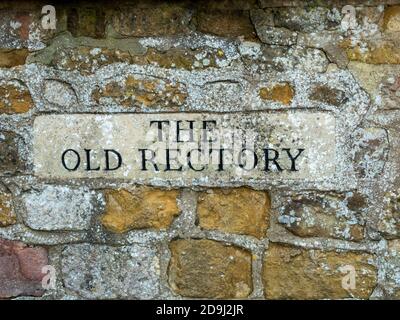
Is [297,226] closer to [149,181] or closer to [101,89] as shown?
[149,181]

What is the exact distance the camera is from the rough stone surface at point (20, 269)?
238 cm

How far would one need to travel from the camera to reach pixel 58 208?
2354 millimetres

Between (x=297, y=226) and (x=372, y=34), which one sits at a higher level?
(x=372, y=34)

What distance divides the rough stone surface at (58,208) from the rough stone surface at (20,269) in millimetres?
109

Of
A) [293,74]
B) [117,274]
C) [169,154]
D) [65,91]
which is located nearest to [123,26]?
[65,91]

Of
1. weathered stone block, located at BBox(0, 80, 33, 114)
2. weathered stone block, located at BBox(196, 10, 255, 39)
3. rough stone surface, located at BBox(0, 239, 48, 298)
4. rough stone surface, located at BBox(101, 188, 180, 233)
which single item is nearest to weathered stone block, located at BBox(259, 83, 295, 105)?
weathered stone block, located at BBox(196, 10, 255, 39)

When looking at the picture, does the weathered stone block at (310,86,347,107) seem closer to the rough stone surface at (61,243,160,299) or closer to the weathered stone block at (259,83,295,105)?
the weathered stone block at (259,83,295,105)

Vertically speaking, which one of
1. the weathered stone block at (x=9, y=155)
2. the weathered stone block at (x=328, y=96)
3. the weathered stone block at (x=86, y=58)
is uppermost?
the weathered stone block at (x=86, y=58)

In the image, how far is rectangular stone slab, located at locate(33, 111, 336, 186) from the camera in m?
2.26

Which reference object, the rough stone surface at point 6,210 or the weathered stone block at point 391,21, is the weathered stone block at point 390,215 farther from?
the rough stone surface at point 6,210

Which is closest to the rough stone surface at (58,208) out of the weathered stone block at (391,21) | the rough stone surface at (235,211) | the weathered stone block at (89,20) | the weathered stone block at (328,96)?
the rough stone surface at (235,211)

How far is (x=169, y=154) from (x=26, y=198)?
60 cm

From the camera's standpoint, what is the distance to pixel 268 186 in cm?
229

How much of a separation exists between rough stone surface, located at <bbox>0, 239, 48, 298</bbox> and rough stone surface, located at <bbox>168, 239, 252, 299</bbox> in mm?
534
